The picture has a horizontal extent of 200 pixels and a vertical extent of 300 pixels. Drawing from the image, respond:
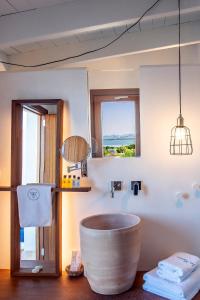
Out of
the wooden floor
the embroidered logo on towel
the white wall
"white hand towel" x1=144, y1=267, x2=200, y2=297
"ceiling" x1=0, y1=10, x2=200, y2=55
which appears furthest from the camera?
"ceiling" x1=0, y1=10, x2=200, y2=55

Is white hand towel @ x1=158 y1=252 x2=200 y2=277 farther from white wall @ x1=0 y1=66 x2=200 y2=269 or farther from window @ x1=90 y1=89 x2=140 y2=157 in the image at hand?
window @ x1=90 y1=89 x2=140 y2=157

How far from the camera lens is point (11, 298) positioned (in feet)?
7.27

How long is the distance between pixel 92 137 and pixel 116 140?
25 cm

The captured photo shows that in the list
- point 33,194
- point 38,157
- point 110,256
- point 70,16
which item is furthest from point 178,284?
point 70,16

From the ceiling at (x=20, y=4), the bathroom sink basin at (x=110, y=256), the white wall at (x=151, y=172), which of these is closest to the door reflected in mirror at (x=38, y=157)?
the white wall at (x=151, y=172)

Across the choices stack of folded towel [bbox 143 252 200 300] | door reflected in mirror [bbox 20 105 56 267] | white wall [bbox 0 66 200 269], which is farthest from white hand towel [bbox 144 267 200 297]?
door reflected in mirror [bbox 20 105 56 267]

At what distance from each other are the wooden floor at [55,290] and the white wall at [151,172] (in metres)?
0.29

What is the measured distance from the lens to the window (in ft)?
9.07

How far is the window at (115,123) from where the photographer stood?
2.76m

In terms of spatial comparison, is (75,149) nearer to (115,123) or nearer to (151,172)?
(115,123)

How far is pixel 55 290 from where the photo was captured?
2.34 m

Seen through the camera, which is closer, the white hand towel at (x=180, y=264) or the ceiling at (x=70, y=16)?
the white hand towel at (x=180, y=264)

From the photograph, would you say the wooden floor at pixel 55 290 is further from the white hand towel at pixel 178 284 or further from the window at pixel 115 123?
the window at pixel 115 123

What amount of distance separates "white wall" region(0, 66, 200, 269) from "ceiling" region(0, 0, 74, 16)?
2.09ft
